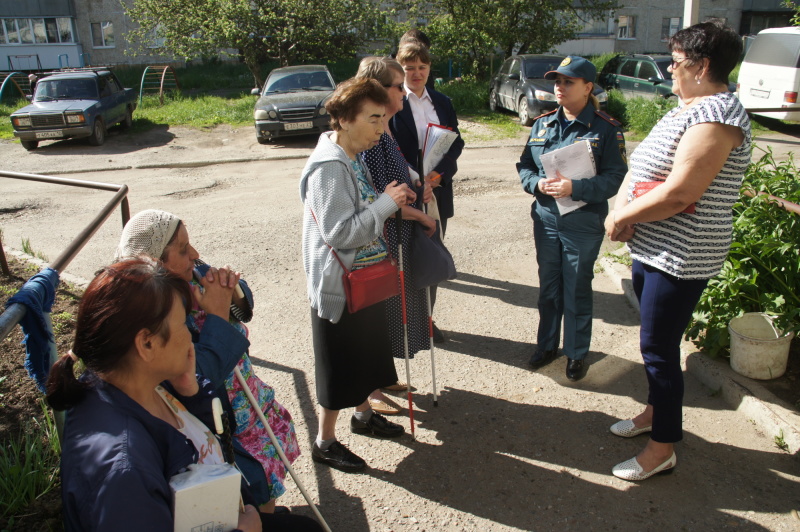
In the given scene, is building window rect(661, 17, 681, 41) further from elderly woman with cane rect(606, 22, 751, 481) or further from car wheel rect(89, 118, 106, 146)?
elderly woman with cane rect(606, 22, 751, 481)

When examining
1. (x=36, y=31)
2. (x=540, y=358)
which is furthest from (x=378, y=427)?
(x=36, y=31)

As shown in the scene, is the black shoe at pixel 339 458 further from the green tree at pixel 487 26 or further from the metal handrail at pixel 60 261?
the green tree at pixel 487 26

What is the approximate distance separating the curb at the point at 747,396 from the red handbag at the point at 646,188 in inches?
56.2

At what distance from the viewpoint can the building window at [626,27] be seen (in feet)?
125

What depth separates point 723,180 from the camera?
8.93 ft

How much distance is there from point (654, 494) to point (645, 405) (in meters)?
0.84

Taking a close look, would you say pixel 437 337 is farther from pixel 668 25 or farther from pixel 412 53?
pixel 668 25

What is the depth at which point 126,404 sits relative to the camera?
1681 millimetres

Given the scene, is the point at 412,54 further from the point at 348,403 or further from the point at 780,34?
the point at 780,34

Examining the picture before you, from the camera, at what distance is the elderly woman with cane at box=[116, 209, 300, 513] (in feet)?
7.15

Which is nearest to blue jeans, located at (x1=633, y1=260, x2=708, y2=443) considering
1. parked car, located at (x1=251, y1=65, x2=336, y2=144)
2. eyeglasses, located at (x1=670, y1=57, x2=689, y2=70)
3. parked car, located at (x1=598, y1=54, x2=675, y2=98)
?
eyeglasses, located at (x1=670, y1=57, x2=689, y2=70)

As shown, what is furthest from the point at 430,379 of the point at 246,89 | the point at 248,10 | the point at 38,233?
the point at 246,89

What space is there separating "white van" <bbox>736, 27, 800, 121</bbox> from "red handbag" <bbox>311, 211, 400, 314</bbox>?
12534mm

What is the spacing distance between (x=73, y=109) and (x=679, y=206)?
45.9 feet
